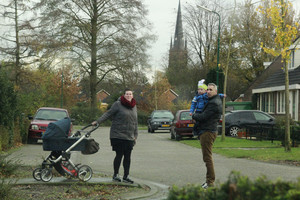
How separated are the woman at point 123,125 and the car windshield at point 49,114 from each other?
14190mm

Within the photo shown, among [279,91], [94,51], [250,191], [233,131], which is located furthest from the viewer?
[94,51]

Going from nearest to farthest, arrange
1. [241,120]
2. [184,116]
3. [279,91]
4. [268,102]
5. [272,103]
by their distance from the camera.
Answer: [184,116] → [241,120] → [279,91] → [272,103] → [268,102]

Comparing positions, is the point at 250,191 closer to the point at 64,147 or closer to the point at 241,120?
the point at 64,147

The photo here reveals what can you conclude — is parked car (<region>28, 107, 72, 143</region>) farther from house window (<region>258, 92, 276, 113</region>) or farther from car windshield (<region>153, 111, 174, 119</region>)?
house window (<region>258, 92, 276, 113</region>)

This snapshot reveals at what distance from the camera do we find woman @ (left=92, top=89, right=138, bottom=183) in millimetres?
9336

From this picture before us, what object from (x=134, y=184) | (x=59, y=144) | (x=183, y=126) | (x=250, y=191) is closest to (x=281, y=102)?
(x=183, y=126)

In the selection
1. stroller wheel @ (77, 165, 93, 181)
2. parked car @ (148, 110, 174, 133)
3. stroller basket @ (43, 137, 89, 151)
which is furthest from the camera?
parked car @ (148, 110, 174, 133)

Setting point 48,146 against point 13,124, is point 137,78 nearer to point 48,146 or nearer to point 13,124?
point 13,124

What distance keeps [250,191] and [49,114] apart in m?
20.8

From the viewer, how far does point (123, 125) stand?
30.7ft

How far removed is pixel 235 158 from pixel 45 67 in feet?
103

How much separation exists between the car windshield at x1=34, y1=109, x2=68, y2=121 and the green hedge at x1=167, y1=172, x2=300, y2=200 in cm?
2001

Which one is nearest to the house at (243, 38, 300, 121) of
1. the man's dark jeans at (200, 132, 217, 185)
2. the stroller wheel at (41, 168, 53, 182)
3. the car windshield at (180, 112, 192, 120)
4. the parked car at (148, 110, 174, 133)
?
the parked car at (148, 110, 174, 133)

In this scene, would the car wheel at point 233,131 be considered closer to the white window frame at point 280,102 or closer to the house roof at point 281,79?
the house roof at point 281,79
